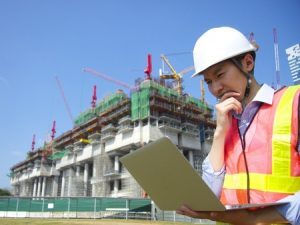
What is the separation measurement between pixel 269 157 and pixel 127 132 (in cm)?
5097

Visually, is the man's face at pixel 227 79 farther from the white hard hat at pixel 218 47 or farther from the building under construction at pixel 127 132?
the building under construction at pixel 127 132

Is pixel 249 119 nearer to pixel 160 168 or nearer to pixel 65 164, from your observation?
pixel 160 168

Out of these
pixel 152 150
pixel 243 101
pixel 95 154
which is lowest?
pixel 152 150

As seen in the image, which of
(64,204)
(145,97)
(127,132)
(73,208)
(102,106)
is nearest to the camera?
(73,208)

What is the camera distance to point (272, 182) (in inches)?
67.4

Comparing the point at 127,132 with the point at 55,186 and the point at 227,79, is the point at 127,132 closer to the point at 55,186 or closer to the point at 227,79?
the point at 55,186

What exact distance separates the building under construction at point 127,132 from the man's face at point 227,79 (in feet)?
151

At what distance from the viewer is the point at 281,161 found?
1702mm

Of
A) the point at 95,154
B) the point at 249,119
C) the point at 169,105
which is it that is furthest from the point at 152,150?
the point at 95,154

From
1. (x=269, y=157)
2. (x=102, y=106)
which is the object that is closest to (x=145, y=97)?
(x=102, y=106)

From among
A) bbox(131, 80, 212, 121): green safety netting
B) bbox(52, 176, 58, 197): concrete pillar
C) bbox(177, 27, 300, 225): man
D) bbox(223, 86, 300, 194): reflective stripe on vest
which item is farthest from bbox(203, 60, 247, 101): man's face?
bbox(52, 176, 58, 197): concrete pillar

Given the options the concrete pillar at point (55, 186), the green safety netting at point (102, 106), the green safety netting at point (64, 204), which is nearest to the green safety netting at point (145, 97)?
the green safety netting at point (102, 106)

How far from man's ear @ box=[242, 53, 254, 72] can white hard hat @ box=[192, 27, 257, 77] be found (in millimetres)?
44

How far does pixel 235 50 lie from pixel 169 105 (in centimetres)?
5229
